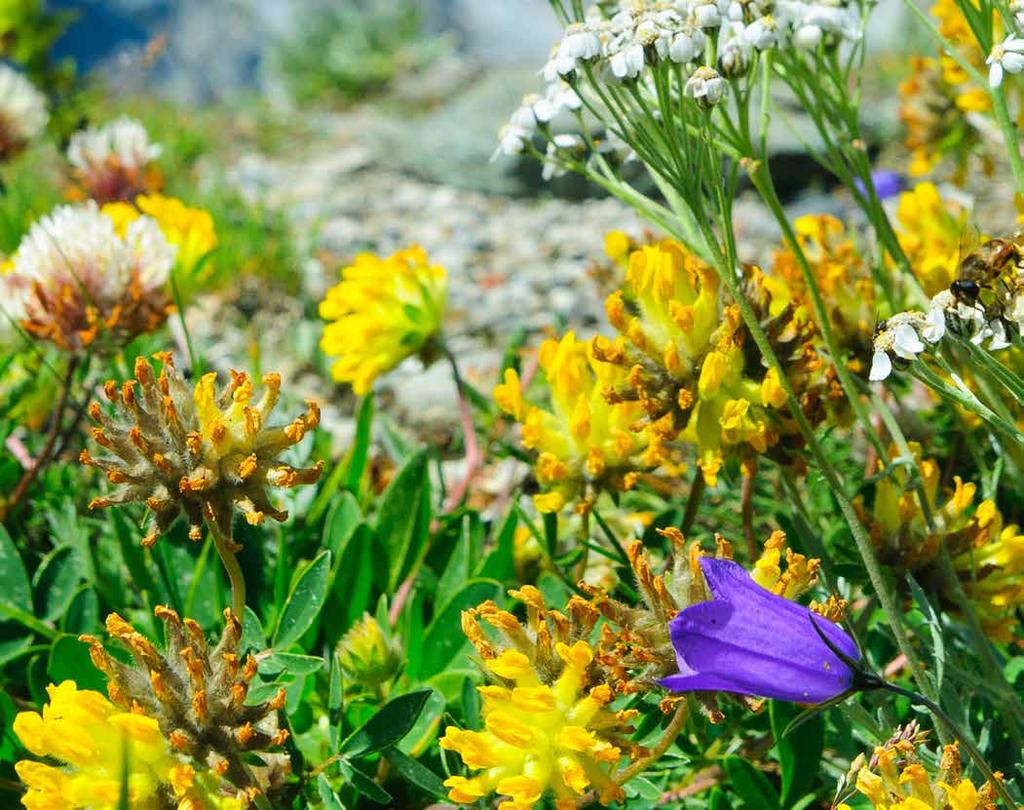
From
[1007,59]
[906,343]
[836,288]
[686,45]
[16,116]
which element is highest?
[16,116]

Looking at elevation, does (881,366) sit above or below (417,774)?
above

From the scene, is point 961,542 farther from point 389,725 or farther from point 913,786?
point 389,725

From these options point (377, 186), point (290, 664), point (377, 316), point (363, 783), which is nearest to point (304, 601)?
point (290, 664)

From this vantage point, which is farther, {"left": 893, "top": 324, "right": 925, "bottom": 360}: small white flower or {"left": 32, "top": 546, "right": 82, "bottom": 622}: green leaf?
{"left": 32, "top": 546, "right": 82, "bottom": 622}: green leaf

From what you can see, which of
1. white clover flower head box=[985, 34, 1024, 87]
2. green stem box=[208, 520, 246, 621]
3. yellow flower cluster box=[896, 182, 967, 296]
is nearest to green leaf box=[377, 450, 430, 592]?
green stem box=[208, 520, 246, 621]

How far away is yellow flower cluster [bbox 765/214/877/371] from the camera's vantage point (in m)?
1.61

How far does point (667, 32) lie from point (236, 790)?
0.90 metres

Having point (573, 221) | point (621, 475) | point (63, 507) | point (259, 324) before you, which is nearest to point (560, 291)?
point (259, 324)

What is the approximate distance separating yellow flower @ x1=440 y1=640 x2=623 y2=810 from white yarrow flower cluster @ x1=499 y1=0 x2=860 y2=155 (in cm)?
61

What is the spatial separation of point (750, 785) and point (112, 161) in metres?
2.68

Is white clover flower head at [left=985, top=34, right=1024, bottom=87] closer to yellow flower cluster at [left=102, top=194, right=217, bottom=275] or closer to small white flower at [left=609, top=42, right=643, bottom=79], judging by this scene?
small white flower at [left=609, top=42, right=643, bottom=79]

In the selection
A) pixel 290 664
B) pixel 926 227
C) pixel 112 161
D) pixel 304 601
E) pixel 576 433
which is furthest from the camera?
pixel 112 161

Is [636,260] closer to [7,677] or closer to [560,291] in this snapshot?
[7,677]

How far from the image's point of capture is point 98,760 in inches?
43.8
